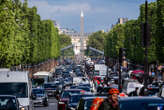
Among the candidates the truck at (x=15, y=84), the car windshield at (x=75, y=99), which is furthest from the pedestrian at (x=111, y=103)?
the car windshield at (x=75, y=99)

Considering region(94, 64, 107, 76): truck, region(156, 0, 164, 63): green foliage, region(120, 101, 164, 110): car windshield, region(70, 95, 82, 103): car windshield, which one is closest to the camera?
region(120, 101, 164, 110): car windshield

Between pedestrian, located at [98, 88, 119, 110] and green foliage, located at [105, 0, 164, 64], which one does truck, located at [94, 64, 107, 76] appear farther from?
pedestrian, located at [98, 88, 119, 110]

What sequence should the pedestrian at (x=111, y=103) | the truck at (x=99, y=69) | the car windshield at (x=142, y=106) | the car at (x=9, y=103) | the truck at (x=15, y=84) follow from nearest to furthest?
1. the pedestrian at (x=111, y=103)
2. the car windshield at (x=142, y=106)
3. the car at (x=9, y=103)
4. the truck at (x=15, y=84)
5. the truck at (x=99, y=69)

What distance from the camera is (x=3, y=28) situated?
186ft

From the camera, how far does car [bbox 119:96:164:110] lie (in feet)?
44.7

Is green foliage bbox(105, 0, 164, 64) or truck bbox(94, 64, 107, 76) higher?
green foliage bbox(105, 0, 164, 64)

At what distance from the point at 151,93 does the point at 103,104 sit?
25.6 metres

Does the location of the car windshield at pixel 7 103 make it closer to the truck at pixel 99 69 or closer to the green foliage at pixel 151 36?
the green foliage at pixel 151 36

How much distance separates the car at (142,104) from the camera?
44.7 feet

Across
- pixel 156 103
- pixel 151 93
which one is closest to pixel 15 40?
pixel 151 93

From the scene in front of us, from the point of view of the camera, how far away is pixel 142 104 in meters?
13.7

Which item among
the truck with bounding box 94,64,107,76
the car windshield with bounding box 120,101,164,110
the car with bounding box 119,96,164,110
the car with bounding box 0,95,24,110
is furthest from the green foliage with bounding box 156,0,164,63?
the car windshield with bounding box 120,101,164,110

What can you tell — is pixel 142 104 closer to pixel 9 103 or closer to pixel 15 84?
pixel 9 103

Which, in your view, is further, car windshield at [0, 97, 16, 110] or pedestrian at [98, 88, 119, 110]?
car windshield at [0, 97, 16, 110]
